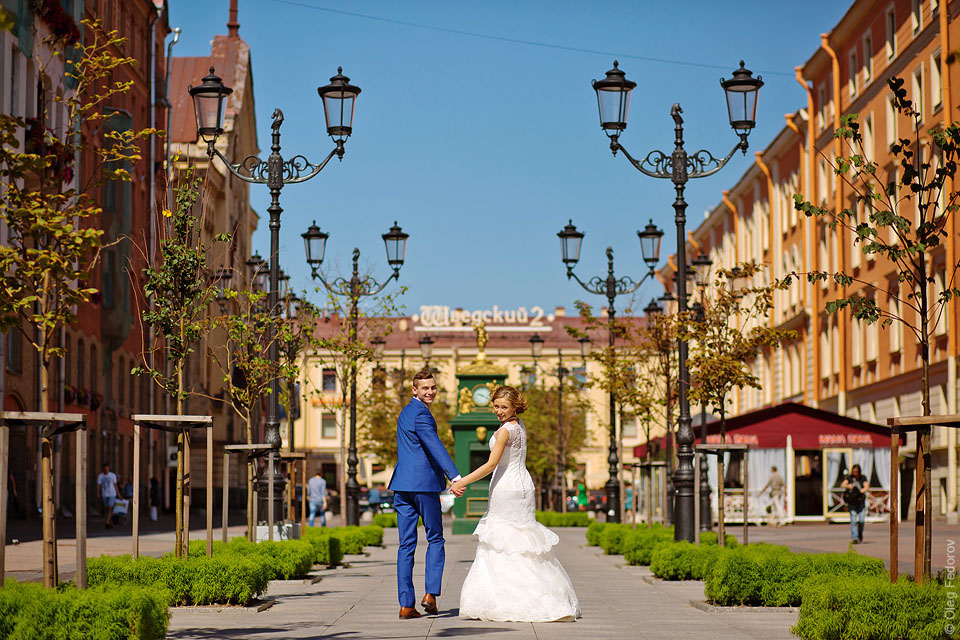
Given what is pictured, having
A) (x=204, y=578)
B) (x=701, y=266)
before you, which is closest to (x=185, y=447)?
(x=204, y=578)

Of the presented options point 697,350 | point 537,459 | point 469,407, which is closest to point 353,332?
point 697,350

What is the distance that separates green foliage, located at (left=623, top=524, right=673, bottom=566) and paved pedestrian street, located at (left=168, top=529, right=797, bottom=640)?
262 cm

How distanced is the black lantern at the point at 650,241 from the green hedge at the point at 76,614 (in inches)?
772

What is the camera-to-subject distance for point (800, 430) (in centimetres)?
4156

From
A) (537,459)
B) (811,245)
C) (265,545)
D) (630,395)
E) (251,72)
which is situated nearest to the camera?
(265,545)

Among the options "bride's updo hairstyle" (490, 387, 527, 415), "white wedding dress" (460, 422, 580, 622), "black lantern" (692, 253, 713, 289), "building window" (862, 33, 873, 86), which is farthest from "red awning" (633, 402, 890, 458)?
"bride's updo hairstyle" (490, 387, 527, 415)

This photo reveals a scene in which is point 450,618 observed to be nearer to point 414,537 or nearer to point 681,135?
point 414,537

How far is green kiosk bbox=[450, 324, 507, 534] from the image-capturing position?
126 ft

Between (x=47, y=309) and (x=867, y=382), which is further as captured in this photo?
(x=867, y=382)

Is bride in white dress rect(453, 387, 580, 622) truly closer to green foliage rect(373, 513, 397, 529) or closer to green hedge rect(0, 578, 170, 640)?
green hedge rect(0, 578, 170, 640)

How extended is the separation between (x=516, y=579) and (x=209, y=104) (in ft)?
28.0

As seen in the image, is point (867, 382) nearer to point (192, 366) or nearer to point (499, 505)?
point (192, 366)

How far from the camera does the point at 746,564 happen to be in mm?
12898

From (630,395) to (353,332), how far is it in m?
5.73
